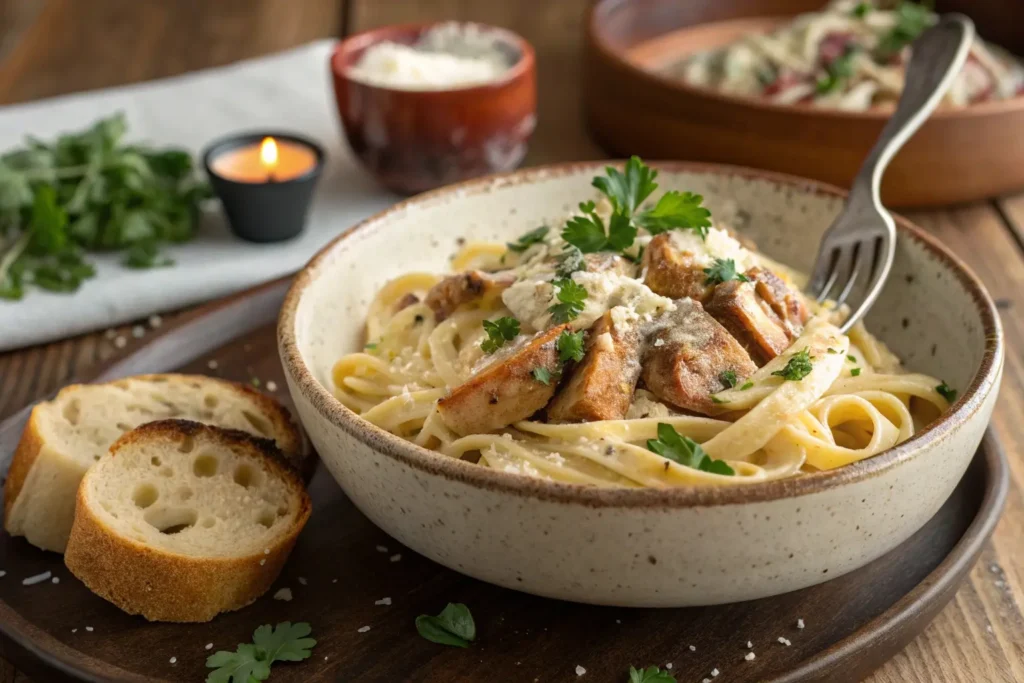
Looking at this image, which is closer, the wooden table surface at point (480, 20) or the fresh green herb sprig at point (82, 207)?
the wooden table surface at point (480, 20)

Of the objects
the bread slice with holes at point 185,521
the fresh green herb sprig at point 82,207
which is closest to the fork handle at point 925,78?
the bread slice with holes at point 185,521

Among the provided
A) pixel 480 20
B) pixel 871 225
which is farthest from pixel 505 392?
pixel 480 20

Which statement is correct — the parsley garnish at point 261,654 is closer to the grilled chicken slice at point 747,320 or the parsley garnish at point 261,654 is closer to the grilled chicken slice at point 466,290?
the grilled chicken slice at point 466,290

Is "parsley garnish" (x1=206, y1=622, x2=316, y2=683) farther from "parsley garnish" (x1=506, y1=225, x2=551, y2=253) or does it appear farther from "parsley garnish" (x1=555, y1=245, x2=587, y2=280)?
"parsley garnish" (x1=506, y1=225, x2=551, y2=253)

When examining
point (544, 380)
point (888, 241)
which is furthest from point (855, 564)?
point (888, 241)

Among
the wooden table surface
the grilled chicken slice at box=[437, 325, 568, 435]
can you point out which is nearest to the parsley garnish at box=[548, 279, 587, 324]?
the grilled chicken slice at box=[437, 325, 568, 435]

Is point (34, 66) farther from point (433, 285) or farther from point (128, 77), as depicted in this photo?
point (433, 285)
